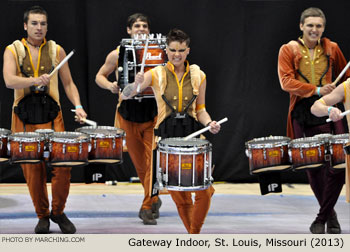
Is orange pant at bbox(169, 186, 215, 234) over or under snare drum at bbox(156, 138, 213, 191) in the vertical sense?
under

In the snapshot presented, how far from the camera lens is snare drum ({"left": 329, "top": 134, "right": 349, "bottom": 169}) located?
5.61m

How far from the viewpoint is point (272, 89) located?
8375mm

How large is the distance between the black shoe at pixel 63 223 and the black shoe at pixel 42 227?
65mm

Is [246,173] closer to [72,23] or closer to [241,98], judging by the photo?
[241,98]

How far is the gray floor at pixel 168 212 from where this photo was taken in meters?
6.41

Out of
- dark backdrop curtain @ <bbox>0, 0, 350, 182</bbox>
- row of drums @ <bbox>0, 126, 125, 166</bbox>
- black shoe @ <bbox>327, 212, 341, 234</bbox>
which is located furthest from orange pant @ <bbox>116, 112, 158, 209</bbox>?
dark backdrop curtain @ <bbox>0, 0, 350, 182</bbox>

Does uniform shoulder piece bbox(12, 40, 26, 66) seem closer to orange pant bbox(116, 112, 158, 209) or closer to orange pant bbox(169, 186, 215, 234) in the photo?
orange pant bbox(116, 112, 158, 209)

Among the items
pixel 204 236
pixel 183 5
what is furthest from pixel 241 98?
pixel 204 236

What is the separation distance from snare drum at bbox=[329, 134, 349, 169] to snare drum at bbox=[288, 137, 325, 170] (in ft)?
0.28

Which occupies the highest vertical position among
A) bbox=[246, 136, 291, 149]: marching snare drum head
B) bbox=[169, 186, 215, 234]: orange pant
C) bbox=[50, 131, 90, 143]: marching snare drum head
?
bbox=[50, 131, 90, 143]: marching snare drum head

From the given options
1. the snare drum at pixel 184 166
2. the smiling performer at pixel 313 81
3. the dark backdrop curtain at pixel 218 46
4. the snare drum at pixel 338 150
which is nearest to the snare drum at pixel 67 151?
the snare drum at pixel 184 166

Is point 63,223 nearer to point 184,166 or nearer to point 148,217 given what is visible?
point 148,217

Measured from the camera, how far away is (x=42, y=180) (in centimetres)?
620

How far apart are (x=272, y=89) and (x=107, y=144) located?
2962mm
